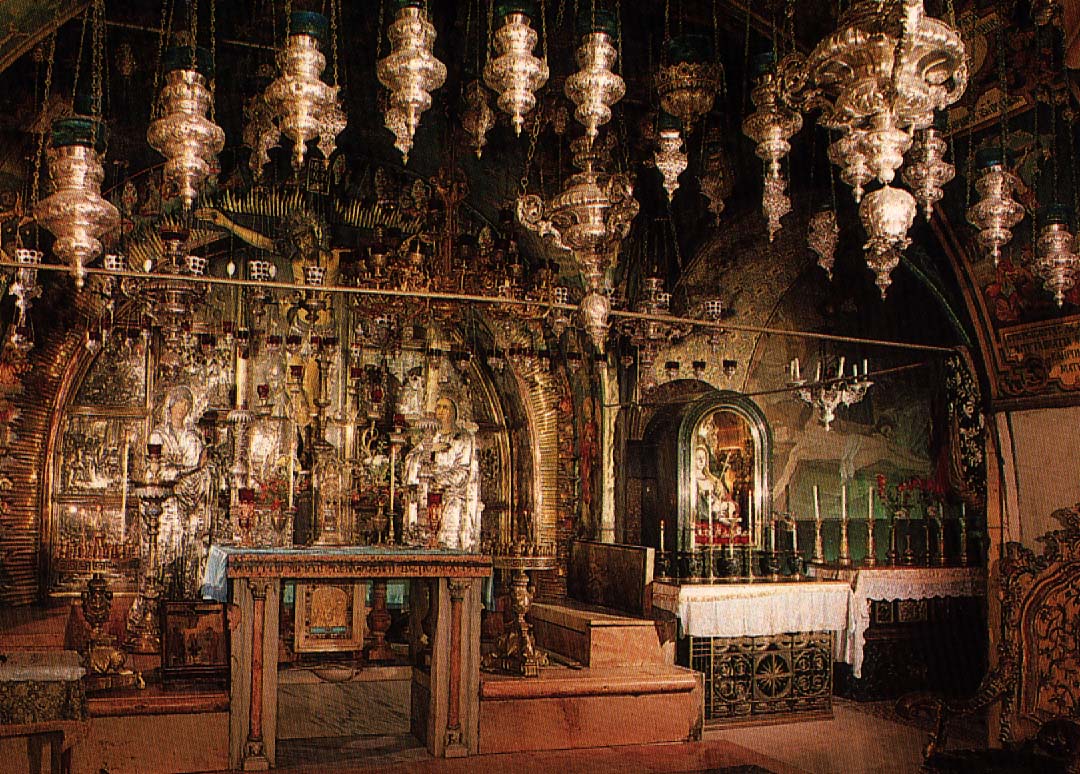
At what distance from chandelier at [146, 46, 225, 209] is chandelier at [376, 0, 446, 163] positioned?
2.88ft

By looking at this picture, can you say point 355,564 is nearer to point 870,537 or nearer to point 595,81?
point 595,81

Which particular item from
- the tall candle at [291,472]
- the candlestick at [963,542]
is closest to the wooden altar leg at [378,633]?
the tall candle at [291,472]

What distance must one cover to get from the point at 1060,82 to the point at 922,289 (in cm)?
494

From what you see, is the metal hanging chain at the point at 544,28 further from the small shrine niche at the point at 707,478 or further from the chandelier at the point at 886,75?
the small shrine niche at the point at 707,478

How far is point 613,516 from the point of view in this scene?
10906mm

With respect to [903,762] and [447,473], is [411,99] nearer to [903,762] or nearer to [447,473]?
[903,762]

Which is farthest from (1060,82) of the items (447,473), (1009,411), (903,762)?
(447,473)

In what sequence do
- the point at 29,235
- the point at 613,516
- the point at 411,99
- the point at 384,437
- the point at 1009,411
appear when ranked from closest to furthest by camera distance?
the point at 411,99
the point at 1009,411
the point at 29,235
the point at 613,516
the point at 384,437

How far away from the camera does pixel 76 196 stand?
4.96 m

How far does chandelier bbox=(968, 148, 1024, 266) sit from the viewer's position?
18.2ft

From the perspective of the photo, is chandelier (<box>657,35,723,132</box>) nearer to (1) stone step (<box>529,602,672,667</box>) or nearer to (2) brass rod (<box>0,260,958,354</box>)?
(2) brass rod (<box>0,260,958,354</box>)

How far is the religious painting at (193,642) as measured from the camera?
23.8ft

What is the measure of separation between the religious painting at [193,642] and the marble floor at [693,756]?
0.74m

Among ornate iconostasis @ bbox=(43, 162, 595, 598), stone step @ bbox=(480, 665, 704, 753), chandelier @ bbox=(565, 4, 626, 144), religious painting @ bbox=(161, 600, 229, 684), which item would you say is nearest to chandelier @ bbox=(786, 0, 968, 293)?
chandelier @ bbox=(565, 4, 626, 144)
